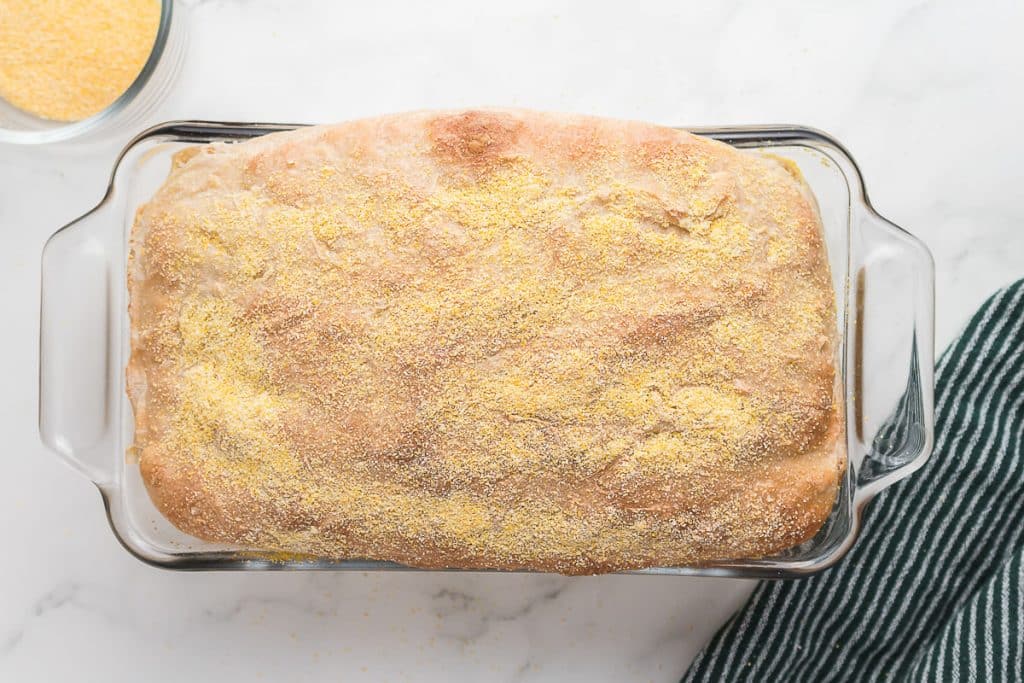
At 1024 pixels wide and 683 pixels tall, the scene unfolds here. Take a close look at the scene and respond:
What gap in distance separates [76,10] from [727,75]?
121 centimetres

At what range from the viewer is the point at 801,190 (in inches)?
53.2

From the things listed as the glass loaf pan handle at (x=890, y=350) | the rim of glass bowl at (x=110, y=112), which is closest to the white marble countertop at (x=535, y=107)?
the rim of glass bowl at (x=110, y=112)

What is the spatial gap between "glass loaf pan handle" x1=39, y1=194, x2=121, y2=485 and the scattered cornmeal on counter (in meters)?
0.22

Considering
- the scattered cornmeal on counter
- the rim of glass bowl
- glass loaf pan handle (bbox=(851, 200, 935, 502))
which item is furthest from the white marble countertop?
the scattered cornmeal on counter

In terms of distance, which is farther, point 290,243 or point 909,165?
point 909,165

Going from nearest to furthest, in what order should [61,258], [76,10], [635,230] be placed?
[635,230] → [61,258] → [76,10]

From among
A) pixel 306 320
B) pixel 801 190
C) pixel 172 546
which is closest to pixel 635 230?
Answer: pixel 801 190

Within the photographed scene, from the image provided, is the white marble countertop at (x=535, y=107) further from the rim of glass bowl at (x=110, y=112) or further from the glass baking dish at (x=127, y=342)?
the glass baking dish at (x=127, y=342)

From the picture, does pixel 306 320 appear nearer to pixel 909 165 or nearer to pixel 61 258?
pixel 61 258

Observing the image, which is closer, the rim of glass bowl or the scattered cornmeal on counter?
the scattered cornmeal on counter

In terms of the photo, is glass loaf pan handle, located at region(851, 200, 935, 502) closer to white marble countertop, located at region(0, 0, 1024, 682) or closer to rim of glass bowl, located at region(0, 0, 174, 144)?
white marble countertop, located at region(0, 0, 1024, 682)

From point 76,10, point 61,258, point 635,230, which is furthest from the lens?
point 76,10

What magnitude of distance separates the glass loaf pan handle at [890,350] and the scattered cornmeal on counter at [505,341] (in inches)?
5.7

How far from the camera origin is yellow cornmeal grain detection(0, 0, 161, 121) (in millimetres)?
1638
